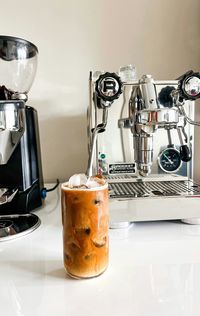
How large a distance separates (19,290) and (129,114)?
41 cm

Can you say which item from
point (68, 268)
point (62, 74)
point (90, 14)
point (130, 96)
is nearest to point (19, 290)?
point (68, 268)

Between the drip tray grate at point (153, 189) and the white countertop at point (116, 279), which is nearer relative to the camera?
the white countertop at point (116, 279)

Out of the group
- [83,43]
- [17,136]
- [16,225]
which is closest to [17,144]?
[17,136]

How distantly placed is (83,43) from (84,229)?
2.33 feet

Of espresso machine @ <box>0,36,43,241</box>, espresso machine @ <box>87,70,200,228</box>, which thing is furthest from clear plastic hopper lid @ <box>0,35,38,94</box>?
espresso machine @ <box>87,70,200,228</box>

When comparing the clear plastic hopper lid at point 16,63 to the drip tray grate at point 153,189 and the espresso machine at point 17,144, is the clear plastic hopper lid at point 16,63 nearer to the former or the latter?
the espresso machine at point 17,144

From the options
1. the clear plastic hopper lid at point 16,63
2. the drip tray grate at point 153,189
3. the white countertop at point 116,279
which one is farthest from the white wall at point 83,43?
the white countertop at point 116,279

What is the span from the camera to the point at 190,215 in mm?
547

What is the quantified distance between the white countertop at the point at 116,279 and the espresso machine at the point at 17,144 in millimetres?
100

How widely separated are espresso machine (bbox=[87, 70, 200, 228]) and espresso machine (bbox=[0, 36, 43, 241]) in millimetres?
148

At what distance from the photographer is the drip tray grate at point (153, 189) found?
0.57m

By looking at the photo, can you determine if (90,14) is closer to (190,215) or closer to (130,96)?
(130,96)

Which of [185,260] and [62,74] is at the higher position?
[62,74]

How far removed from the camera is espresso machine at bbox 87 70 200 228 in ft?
1.73
